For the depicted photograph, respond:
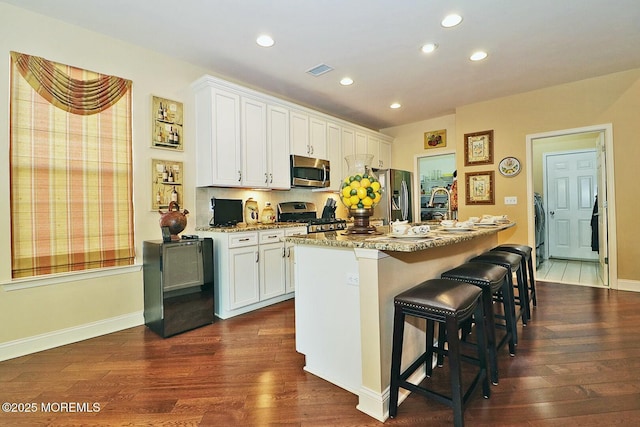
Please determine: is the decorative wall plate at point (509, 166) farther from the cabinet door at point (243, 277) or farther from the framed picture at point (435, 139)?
the cabinet door at point (243, 277)

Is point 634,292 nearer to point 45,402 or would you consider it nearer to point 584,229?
point 584,229

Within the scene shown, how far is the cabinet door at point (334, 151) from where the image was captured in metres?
4.71

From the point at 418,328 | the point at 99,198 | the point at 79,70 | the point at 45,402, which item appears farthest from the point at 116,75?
the point at 418,328

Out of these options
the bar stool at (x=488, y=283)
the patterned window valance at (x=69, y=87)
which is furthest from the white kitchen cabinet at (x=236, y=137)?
the bar stool at (x=488, y=283)

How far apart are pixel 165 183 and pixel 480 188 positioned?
14.9 feet

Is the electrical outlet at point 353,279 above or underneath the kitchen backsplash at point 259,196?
underneath

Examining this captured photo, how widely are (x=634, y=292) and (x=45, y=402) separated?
587cm

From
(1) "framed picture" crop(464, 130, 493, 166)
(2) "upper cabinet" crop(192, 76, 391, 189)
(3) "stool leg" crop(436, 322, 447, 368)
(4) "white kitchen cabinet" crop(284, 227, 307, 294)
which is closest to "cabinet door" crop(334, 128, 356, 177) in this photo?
(2) "upper cabinet" crop(192, 76, 391, 189)

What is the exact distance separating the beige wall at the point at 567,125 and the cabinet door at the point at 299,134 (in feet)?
8.61

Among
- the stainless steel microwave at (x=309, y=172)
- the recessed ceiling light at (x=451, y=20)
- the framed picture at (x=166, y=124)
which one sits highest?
the recessed ceiling light at (x=451, y=20)

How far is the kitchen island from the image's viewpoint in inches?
64.7

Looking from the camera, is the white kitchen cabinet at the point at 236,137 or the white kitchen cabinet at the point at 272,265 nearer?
the white kitchen cabinet at the point at 236,137

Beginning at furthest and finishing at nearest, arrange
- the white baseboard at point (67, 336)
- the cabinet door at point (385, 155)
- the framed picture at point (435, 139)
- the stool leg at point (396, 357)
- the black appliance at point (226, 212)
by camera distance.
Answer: the cabinet door at point (385, 155)
the framed picture at point (435, 139)
the black appliance at point (226, 212)
the white baseboard at point (67, 336)
the stool leg at point (396, 357)

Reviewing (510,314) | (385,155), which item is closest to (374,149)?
(385,155)
